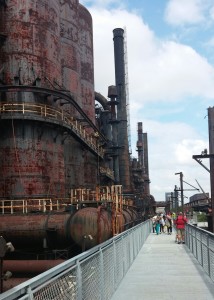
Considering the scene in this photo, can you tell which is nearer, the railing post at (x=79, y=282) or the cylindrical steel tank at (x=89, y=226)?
the railing post at (x=79, y=282)

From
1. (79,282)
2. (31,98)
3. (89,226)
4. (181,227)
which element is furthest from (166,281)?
(31,98)

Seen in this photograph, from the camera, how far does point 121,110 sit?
58.2m

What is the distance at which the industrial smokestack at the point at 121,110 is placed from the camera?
185 ft

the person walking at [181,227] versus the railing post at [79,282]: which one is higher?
the railing post at [79,282]

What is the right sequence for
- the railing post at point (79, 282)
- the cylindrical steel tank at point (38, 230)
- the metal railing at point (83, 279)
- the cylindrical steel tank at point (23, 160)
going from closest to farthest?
the metal railing at point (83, 279), the railing post at point (79, 282), the cylindrical steel tank at point (38, 230), the cylindrical steel tank at point (23, 160)

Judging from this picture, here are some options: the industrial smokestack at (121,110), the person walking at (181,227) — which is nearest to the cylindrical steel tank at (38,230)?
the person walking at (181,227)

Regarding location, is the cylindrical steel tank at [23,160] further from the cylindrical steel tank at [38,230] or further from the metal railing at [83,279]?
the metal railing at [83,279]

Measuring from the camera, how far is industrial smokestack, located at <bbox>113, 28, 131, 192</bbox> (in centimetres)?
5631

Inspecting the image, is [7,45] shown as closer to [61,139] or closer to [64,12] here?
[61,139]

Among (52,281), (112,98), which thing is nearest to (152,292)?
(52,281)

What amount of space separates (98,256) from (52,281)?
2994 mm

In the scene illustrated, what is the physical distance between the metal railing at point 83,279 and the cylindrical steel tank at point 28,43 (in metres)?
18.5

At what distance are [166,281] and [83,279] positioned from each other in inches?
170

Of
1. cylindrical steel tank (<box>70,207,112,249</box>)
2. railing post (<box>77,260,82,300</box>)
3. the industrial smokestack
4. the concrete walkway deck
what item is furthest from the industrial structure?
the industrial smokestack
